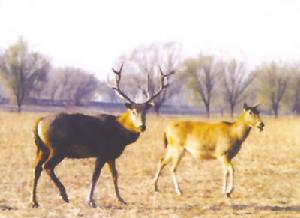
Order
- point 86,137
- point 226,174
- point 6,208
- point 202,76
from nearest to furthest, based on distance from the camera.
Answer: point 6,208 → point 86,137 → point 226,174 → point 202,76

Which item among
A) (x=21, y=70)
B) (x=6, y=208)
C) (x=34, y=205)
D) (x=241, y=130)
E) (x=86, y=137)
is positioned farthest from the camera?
(x=21, y=70)

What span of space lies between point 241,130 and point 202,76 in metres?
62.2

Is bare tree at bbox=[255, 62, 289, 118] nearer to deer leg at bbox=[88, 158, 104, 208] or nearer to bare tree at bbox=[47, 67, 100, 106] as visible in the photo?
bare tree at bbox=[47, 67, 100, 106]

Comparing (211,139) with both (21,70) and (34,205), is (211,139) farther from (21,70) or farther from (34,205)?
(21,70)

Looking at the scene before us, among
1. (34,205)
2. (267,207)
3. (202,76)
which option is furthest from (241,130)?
(202,76)

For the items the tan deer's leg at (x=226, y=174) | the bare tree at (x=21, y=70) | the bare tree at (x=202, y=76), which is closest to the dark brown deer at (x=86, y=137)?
the tan deer's leg at (x=226, y=174)

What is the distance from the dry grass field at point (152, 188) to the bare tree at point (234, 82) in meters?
56.0

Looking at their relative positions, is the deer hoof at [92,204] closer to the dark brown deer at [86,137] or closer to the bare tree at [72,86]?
the dark brown deer at [86,137]

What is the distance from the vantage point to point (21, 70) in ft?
209

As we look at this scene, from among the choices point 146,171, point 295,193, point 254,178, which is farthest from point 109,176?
point 295,193

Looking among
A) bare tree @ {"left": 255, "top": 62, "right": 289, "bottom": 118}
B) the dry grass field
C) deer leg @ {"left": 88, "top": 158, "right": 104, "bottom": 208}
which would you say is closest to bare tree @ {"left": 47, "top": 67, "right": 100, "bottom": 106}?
bare tree @ {"left": 255, "top": 62, "right": 289, "bottom": 118}

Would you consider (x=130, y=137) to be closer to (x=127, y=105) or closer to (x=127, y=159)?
(x=127, y=105)

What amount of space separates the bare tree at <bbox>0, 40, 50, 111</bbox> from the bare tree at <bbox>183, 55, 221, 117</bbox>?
20.8m

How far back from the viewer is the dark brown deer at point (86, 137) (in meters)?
9.91
